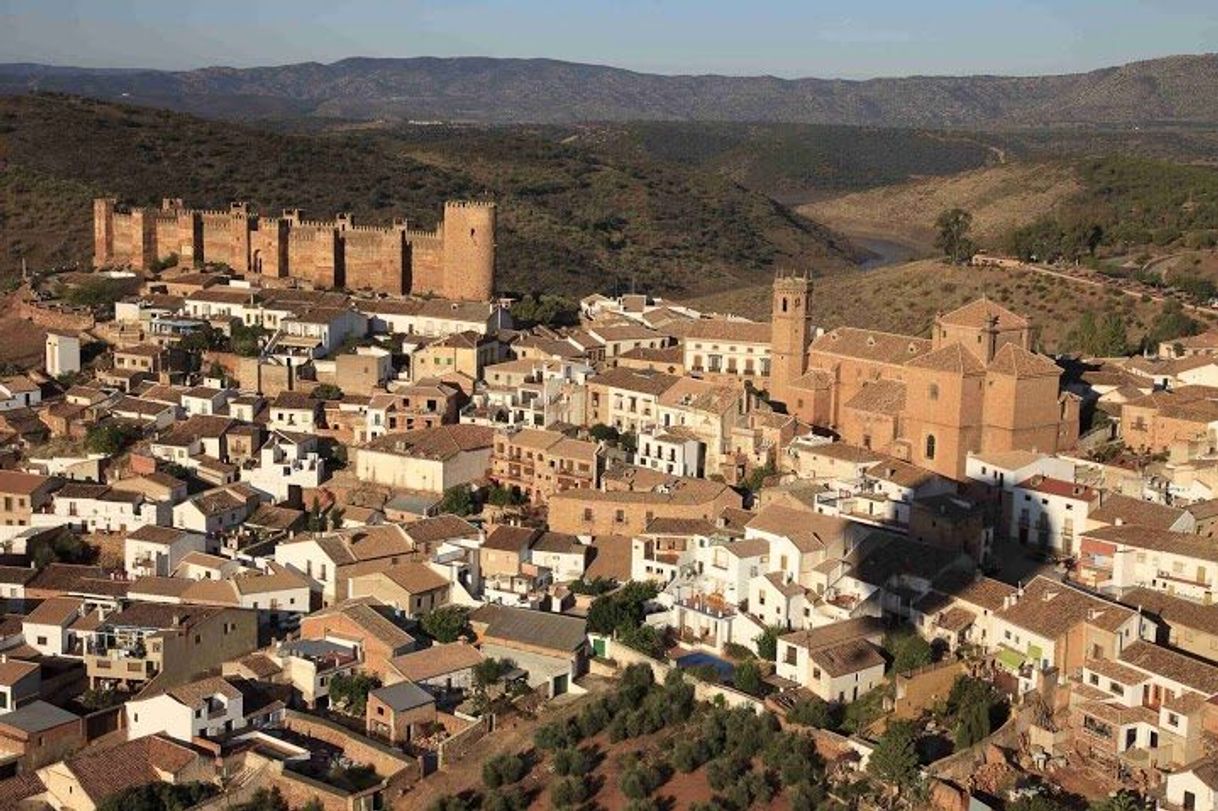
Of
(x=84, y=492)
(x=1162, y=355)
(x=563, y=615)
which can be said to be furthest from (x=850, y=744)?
(x=1162, y=355)

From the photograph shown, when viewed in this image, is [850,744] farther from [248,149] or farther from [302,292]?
[248,149]

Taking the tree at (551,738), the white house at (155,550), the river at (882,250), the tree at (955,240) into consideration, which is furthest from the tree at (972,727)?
the river at (882,250)

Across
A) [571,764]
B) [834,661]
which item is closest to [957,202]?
[834,661]

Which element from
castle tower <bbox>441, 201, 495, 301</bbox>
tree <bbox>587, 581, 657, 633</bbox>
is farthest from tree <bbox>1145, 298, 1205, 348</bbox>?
tree <bbox>587, 581, 657, 633</bbox>

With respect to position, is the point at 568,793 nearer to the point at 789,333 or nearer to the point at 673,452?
the point at 673,452

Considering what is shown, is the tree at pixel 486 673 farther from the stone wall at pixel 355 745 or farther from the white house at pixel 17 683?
the white house at pixel 17 683

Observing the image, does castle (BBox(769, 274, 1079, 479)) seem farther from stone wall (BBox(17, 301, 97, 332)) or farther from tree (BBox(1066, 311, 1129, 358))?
stone wall (BBox(17, 301, 97, 332))

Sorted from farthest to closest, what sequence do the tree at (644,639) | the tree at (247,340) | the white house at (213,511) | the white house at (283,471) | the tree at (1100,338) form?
1. the tree at (1100,338)
2. the tree at (247,340)
3. the white house at (283,471)
4. the white house at (213,511)
5. the tree at (644,639)
